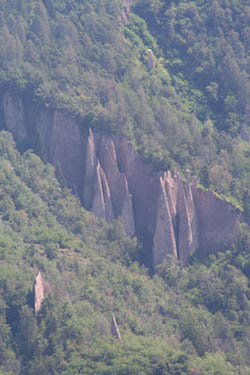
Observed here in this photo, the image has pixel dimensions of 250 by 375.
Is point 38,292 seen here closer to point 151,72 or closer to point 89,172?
point 89,172

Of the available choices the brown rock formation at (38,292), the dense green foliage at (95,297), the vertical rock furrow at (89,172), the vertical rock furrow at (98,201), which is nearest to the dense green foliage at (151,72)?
the vertical rock furrow at (89,172)

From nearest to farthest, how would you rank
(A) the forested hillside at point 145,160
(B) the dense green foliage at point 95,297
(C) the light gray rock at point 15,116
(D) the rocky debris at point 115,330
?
(B) the dense green foliage at point 95,297
(A) the forested hillside at point 145,160
(D) the rocky debris at point 115,330
(C) the light gray rock at point 15,116

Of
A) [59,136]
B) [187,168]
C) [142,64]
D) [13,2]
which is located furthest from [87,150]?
[13,2]

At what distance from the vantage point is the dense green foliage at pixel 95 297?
55688 mm

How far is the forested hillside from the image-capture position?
56938 millimetres

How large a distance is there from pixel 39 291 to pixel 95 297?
11.9 ft

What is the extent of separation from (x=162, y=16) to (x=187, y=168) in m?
20.1

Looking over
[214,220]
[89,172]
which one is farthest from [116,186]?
[214,220]

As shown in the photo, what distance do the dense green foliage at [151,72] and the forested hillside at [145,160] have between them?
0.10 metres

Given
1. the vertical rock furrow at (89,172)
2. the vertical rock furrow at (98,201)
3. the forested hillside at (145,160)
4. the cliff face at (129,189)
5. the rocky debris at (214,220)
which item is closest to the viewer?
the forested hillside at (145,160)

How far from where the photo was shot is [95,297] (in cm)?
6056

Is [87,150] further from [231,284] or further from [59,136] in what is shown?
[231,284]

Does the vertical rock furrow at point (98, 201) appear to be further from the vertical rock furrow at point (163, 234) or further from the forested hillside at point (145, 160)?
the vertical rock furrow at point (163, 234)

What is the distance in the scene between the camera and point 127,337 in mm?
58250
